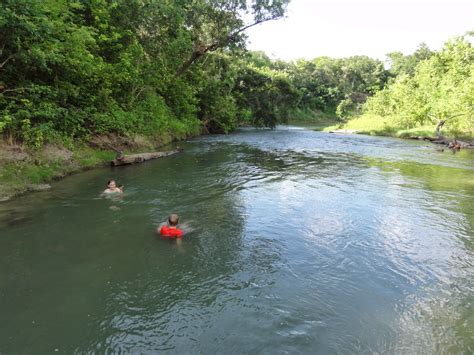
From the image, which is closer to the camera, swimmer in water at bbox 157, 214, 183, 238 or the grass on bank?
swimmer in water at bbox 157, 214, 183, 238

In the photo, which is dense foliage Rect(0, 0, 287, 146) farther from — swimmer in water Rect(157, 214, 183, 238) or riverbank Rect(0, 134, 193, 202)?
swimmer in water Rect(157, 214, 183, 238)

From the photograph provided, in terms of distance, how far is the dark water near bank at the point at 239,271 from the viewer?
5.67 m

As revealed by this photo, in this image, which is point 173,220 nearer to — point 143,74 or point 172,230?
point 172,230

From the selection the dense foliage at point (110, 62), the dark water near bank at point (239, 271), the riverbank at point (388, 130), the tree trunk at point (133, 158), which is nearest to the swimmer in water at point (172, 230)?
the dark water near bank at point (239, 271)

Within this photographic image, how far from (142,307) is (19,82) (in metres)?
14.2

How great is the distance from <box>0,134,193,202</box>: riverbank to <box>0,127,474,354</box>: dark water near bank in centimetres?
83

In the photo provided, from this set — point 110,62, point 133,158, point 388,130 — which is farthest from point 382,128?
point 133,158

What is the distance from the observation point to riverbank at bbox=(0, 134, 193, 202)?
1345cm

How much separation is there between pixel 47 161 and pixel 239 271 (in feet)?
38.9

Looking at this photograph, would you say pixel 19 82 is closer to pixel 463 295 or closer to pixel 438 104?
pixel 463 295

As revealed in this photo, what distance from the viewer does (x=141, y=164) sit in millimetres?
20938

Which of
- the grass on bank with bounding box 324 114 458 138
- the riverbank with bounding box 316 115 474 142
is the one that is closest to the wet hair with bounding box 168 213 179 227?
the riverbank with bounding box 316 115 474 142

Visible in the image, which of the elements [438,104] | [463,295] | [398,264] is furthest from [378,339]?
[438,104]

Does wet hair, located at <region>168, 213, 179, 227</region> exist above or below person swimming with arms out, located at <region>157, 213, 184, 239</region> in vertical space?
above
